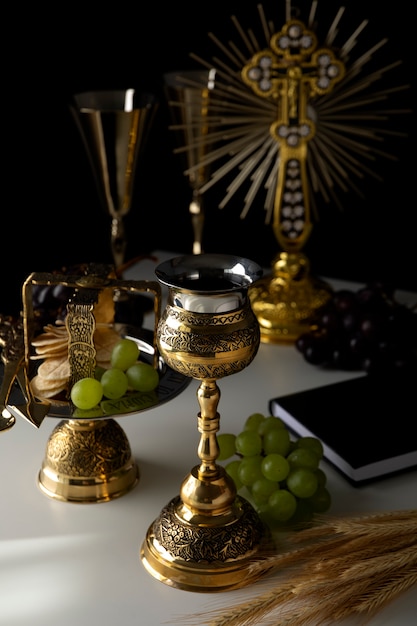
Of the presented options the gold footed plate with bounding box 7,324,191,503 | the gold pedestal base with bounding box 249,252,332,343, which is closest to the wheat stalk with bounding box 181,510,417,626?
the gold footed plate with bounding box 7,324,191,503

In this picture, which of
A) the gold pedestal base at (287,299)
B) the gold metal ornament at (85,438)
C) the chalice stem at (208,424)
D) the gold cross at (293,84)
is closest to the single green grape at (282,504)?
the chalice stem at (208,424)

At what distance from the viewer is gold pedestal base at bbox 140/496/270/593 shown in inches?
38.9

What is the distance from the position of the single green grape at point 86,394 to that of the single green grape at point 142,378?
0.18ft

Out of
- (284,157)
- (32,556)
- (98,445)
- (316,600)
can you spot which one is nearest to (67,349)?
(98,445)

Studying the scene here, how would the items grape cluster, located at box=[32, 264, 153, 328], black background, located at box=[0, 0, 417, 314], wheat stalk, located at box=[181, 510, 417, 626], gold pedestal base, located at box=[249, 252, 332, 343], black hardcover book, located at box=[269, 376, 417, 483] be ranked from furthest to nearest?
black background, located at box=[0, 0, 417, 314] < gold pedestal base, located at box=[249, 252, 332, 343] < grape cluster, located at box=[32, 264, 153, 328] < black hardcover book, located at box=[269, 376, 417, 483] < wheat stalk, located at box=[181, 510, 417, 626]

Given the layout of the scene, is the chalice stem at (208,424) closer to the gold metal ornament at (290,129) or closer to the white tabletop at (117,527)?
the white tabletop at (117,527)

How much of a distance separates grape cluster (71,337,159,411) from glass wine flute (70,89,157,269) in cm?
51

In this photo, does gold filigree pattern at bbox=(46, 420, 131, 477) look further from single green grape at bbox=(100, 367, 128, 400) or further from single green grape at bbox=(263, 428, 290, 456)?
single green grape at bbox=(263, 428, 290, 456)

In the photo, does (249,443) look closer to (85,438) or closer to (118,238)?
(85,438)

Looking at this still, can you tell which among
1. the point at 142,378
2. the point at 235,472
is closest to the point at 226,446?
the point at 235,472

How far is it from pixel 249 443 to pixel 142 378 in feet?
0.51

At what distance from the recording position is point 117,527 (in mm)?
1103

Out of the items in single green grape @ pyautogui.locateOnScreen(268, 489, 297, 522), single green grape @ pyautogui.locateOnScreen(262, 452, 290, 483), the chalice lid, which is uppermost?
the chalice lid

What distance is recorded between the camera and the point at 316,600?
0.90 meters
